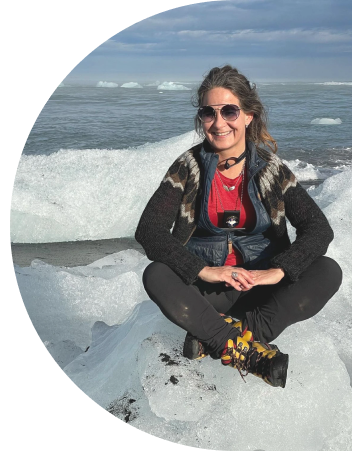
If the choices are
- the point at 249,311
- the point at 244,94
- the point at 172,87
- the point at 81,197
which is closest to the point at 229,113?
the point at 244,94

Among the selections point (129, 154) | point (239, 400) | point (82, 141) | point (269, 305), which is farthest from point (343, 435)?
point (82, 141)

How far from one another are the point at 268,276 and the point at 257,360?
0.38 meters

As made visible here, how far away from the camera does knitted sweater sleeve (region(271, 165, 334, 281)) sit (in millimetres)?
2348

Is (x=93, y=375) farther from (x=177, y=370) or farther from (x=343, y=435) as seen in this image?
(x=343, y=435)

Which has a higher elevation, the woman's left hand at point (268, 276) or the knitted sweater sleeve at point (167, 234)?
the knitted sweater sleeve at point (167, 234)

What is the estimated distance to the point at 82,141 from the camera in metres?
14.6

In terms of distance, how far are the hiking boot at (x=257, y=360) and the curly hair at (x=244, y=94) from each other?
100cm

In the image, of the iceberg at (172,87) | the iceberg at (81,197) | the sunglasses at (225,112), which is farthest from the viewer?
the iceberg at (172,87)

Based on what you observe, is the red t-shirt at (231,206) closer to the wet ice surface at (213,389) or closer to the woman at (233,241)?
the woman at (233,241)

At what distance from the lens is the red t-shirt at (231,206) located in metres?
2.53

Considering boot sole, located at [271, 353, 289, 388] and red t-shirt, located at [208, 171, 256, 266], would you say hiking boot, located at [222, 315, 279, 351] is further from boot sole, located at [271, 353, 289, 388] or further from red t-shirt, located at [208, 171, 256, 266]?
red t-shirt, located at [208, 171, 256, 266]

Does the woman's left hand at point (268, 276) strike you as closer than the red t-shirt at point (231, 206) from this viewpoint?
Yes

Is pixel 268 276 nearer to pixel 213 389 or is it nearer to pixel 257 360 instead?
pixel 257 360

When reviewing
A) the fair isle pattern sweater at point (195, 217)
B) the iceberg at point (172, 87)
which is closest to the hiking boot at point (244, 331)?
the fair isle pattern sweater at point (195, 217)
